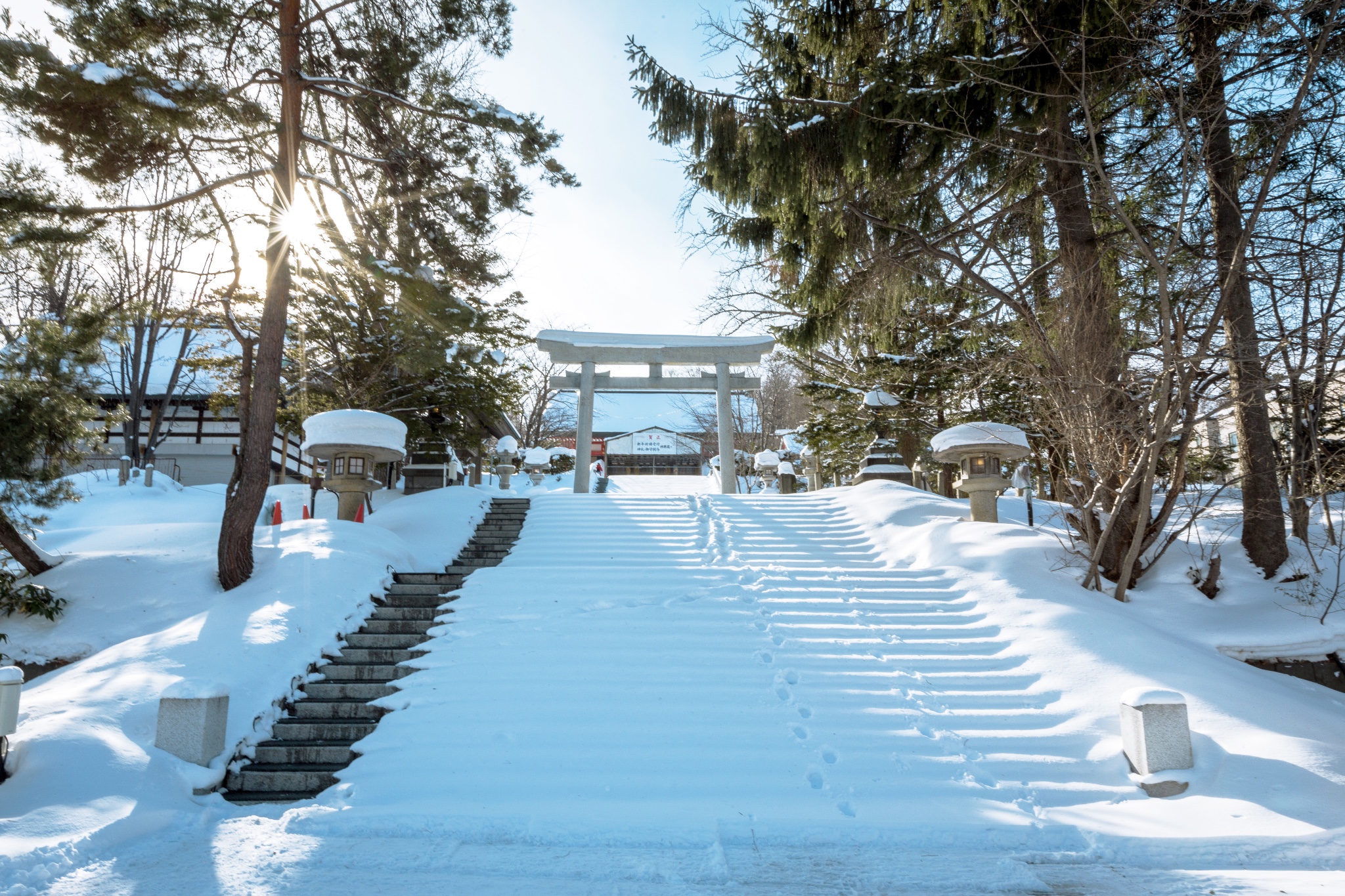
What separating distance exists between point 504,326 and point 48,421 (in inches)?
365

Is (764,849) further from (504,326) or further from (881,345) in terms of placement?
(504,326)

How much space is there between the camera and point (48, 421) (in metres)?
7.62

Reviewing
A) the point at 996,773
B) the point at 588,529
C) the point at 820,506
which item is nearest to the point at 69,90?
the point at 588,529

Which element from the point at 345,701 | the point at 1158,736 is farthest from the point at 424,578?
the point at 1158,736

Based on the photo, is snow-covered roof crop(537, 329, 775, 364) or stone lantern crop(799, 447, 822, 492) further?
stone lantern crop(799, 447, 822, 492)

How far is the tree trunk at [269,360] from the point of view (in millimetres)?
7492

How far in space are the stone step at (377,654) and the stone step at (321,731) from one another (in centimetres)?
93

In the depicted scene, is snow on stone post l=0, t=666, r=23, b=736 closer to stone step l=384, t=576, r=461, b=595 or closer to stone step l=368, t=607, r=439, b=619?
stone step l=368, t=607, r=439, b=619

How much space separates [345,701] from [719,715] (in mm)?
2908

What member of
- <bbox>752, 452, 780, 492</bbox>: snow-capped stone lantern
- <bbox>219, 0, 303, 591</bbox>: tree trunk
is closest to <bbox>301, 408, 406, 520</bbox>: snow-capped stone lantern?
<bbox>219, 0, 303, 591</bbox>: tree trunk

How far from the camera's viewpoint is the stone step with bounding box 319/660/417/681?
575 centimetres

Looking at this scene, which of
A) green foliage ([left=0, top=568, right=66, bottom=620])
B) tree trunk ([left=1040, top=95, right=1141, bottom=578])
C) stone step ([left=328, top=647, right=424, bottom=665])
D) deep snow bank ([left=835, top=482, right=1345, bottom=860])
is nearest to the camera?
deep snow bank ([left=835, top=482, right=1345, bottom=860])

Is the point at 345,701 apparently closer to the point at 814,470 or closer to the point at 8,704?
the point at 8,704

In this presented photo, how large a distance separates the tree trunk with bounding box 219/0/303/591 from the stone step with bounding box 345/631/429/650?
6.68ft
